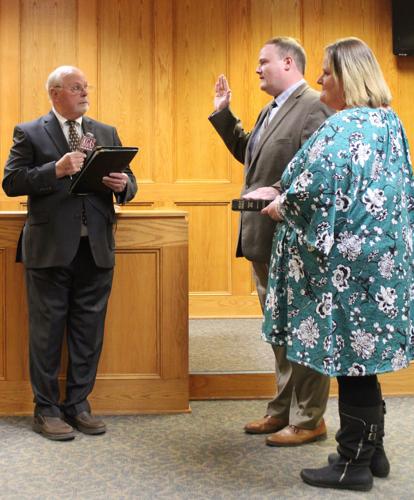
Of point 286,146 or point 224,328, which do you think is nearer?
point 286,146

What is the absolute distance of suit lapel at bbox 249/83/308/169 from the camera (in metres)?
3.03

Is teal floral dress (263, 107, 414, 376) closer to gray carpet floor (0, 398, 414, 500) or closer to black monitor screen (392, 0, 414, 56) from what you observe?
gray carpet floor (0, 398, 414, 500)

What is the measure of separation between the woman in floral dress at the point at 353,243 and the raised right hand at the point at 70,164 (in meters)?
1.01

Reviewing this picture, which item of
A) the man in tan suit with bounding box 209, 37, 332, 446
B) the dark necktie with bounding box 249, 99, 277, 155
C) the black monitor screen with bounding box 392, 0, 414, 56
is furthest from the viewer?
the black monitor screen with bounding box 392, 0, 414, 56

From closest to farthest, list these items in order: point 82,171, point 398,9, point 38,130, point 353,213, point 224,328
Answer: point 353,213 < point 82,171 < point 38,130 < point 224,328 < point 398,9

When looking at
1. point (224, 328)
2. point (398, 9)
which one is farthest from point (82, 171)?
point (398, 9)

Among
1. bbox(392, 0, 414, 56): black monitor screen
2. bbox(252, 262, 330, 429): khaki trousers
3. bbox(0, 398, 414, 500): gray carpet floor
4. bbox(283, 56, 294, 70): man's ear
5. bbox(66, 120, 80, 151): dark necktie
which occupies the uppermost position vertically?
bbox(392, 0, 414, 56): black monitor screen

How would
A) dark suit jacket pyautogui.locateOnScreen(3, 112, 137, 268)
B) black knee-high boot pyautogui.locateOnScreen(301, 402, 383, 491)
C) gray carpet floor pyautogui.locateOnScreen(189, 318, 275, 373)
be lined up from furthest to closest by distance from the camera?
gray carpet floor pyautogui.locateOnScreen(189, 318, 275, 373), dark suit jacket pyautogui.locateOnScreen(3, 112, 137, 268), black knee-high boot pyautogui.locateOnScreen(301, 402, 383, 491)

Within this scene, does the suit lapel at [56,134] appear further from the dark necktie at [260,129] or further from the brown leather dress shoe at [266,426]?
the brown leather dress shoe at [266,426]

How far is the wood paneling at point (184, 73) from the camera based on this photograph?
5727 mm

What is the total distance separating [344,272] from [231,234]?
361cm

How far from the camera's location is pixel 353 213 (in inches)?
88.0

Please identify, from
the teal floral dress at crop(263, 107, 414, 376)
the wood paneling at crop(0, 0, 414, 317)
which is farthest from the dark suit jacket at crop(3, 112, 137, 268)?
the wood paneling at crop(0, 0, 414, 317)

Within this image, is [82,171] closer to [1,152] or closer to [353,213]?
[353,213]
